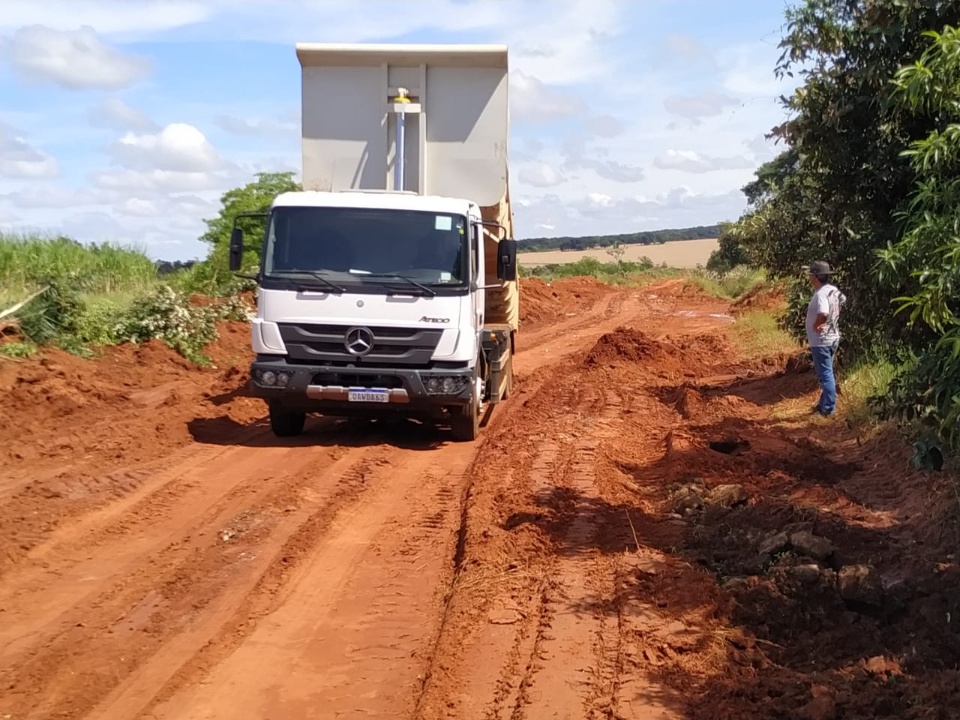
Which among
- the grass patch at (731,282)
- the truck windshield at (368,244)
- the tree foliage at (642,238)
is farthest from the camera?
the tree foliage at (642,238)

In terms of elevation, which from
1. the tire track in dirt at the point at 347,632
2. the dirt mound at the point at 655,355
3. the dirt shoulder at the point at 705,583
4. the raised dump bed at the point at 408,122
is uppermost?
the raised dump bed at the point at 408,122

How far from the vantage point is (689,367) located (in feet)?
61.0

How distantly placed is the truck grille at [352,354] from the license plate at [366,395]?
11.2 inches

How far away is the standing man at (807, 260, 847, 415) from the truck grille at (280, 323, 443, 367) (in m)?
4.20

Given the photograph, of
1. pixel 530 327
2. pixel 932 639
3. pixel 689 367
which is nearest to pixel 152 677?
pixel 932 639

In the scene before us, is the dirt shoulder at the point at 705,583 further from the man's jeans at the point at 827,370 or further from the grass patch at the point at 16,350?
the grass patch at the point at 16,350

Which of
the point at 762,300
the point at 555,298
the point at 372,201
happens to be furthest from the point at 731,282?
the point at 372,201

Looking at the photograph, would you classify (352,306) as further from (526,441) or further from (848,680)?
(848,680)

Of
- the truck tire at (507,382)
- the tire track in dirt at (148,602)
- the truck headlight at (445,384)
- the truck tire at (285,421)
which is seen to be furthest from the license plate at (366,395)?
the truck tire at (507,382)

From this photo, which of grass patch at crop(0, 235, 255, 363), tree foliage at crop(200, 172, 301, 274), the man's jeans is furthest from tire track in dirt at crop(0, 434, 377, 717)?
tree foliage at crop(200, 172, 301, 274)

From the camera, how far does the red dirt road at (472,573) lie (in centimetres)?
475

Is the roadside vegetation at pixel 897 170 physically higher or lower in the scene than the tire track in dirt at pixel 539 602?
higher

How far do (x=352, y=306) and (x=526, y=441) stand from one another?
2460 mm

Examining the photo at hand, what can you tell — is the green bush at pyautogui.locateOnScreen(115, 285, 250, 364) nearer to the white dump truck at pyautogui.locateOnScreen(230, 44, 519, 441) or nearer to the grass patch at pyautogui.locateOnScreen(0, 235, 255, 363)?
the grass patch at pyautogui.locateOnScreen(0, 235, 255, 363)
